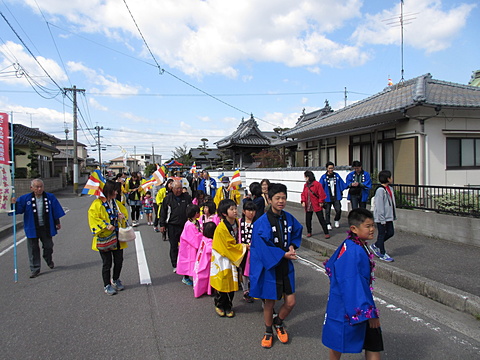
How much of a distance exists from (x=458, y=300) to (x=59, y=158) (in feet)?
179

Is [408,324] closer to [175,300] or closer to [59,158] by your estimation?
[175,300]

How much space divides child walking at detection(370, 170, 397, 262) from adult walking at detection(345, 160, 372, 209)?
7.17 ft

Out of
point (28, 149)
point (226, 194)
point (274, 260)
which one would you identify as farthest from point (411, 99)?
point (28, 149)

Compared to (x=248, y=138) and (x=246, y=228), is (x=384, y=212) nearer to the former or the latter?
(x=246, y=228)

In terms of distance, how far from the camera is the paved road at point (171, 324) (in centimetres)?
340

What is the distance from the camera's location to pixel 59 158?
4988 centimetres

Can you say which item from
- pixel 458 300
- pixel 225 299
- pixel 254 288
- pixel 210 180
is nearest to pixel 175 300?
pixel 225 299

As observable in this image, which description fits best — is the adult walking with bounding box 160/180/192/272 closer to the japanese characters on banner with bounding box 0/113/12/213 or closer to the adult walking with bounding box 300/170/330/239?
the japanese characters on banner with bounding box 0/113/12/213

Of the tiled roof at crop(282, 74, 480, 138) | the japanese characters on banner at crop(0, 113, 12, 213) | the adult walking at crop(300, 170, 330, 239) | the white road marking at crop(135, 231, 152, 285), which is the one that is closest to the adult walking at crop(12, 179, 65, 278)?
the japanese characters on banner at crop(0, 113, 12, 213)

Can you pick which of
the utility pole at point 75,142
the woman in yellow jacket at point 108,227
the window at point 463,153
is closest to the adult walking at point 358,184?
the window at point 463,153

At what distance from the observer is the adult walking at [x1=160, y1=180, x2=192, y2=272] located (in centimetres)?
595

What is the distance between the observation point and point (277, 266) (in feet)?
11.4

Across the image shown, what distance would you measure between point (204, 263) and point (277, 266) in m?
1.61

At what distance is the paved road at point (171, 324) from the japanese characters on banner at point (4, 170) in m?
1.38
